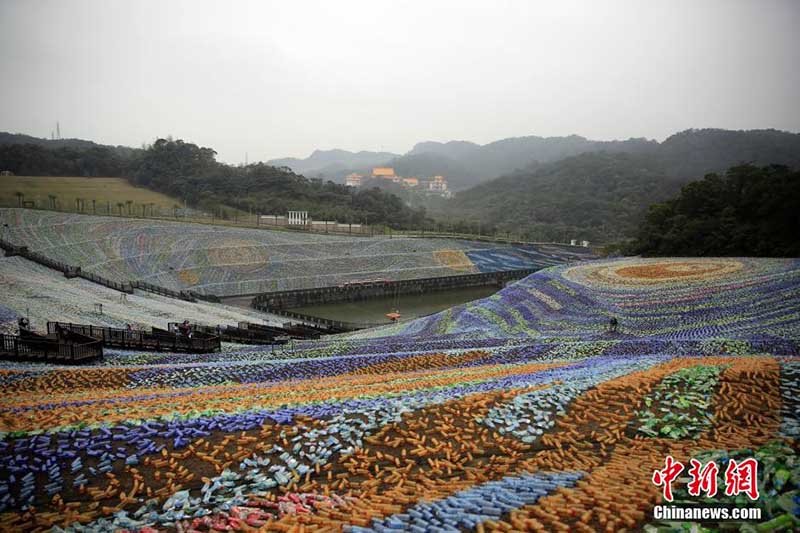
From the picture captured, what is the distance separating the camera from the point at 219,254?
2044 inches

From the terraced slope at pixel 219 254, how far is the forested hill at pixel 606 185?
43.7 m

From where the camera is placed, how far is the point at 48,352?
614 inches

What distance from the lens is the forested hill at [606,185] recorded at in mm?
106625

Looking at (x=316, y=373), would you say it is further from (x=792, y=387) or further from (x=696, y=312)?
(x=696, y=312)

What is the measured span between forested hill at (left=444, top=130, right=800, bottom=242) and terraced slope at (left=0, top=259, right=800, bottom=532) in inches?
3547

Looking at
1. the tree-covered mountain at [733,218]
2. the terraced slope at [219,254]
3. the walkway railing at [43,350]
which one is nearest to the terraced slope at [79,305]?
the walkway railing at [43,350]

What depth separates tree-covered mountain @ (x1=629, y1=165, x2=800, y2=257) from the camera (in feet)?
119

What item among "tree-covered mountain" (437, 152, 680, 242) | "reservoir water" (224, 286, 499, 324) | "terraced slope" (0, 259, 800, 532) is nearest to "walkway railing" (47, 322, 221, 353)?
"terraced slope" (0, 259, 800, 532)

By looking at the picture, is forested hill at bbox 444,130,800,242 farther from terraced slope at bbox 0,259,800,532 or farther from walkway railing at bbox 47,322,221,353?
terraced slope at bbox 0,259,800,532

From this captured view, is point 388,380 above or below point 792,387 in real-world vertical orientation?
below

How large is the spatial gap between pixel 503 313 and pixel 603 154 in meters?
144

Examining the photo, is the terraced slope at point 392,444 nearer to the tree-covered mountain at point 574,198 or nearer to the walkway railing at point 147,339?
the walkway railing at point 147,339

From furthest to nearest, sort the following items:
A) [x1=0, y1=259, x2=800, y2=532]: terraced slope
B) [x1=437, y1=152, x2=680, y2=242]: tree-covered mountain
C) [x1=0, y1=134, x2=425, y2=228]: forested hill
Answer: [x1=437, y1=152, x2=680, y2=242]: tree-covered mountain, [x1=0, y1=134, x2=425, y2=228]: forested hill, [x1=0, y1=259, x2=800, y2=532]: terraced slope

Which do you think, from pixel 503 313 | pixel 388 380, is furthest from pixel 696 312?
pixel 388 380
